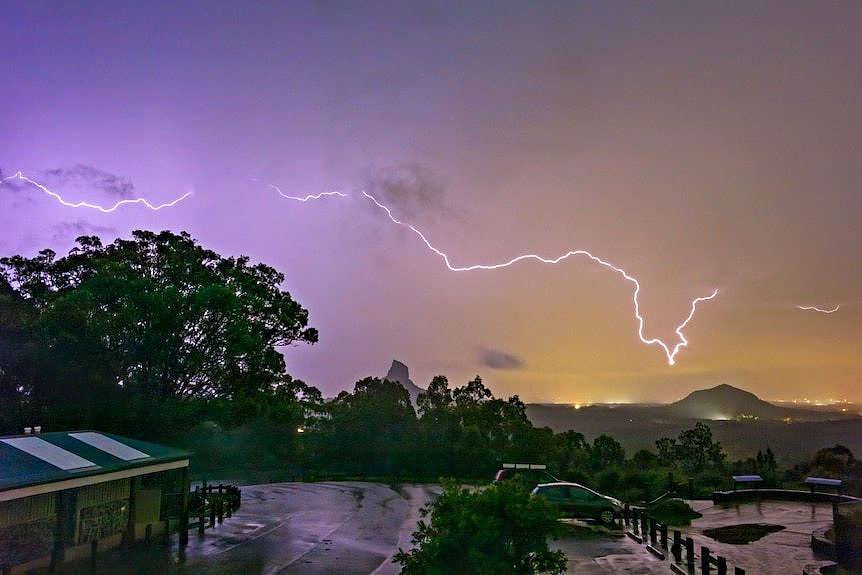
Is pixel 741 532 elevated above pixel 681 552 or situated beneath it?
situated beneath

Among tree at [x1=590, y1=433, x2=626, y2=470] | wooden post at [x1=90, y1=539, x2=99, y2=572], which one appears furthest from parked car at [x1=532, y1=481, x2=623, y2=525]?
tree at [x1=590, y1=433, x2=626, y2=470]

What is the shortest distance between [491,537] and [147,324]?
22321 mm

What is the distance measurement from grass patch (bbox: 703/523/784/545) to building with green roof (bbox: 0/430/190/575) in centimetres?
1547

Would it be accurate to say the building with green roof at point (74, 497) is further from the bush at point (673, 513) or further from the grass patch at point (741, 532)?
the bush at point (673, 513)

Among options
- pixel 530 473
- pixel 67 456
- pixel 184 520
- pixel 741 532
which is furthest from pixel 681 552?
pixel 67 456

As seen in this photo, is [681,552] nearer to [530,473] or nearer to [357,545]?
[357,545]

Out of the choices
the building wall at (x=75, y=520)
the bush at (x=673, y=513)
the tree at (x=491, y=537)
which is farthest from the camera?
the bush at (x=673, y=513)

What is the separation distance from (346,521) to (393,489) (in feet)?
45.9

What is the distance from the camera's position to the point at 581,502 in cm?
2264

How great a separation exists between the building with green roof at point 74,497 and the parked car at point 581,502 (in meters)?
12.3

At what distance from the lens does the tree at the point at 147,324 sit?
26.0 m

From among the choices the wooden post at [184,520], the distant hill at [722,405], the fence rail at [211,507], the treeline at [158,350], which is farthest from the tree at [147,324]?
the distant hill at [722,405]

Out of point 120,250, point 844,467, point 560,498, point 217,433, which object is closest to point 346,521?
point 560,498

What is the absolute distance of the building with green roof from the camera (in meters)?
13.6
